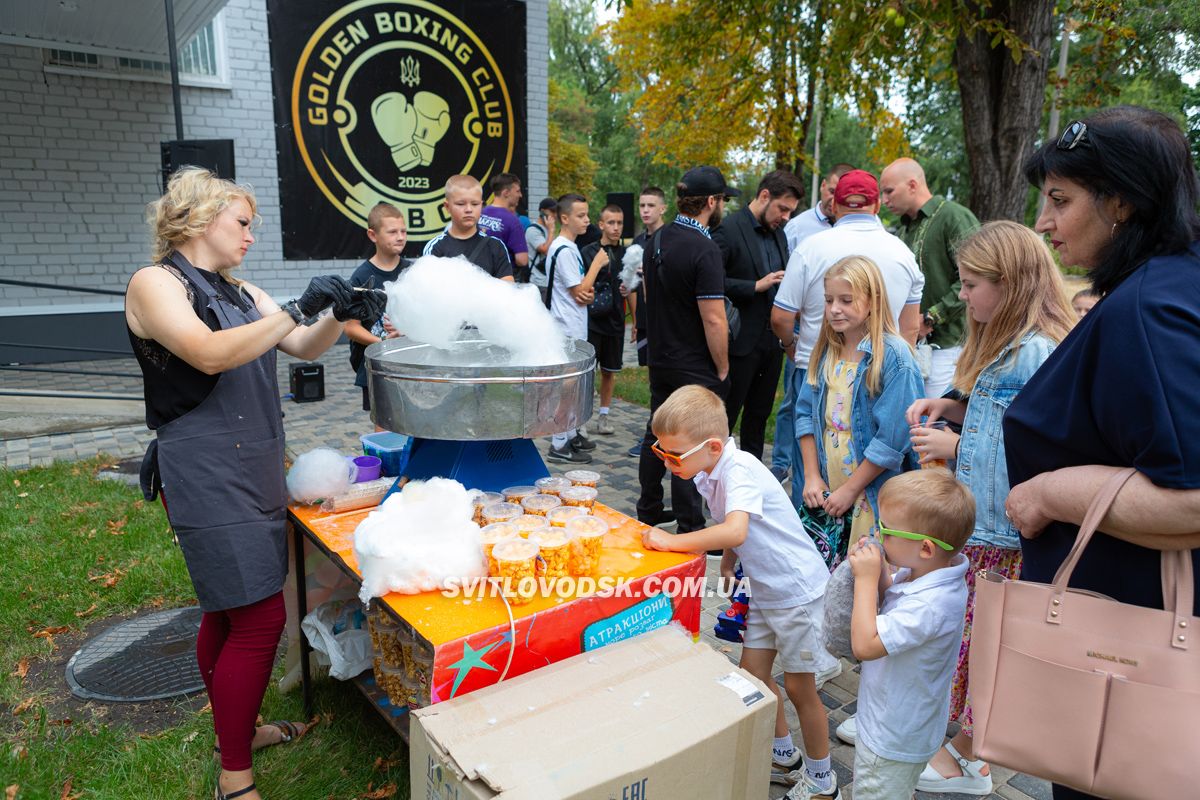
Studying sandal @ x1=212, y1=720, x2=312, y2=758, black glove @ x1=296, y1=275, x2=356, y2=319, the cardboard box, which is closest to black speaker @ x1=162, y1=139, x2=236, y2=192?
black glove @ x1=296, y1=275, x2=356, y2=319

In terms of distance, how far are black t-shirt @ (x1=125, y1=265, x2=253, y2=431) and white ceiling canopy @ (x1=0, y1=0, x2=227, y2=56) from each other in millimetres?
6589

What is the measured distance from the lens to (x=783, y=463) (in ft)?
14.6

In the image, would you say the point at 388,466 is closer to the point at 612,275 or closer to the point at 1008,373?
the point at 1008,373

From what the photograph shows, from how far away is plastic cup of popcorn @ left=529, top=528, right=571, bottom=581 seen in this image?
203 centimetres

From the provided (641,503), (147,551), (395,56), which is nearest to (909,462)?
(641,503)

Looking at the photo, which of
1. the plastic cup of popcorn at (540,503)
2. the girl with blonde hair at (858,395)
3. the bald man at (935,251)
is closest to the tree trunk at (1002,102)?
the bald man at (935,251)

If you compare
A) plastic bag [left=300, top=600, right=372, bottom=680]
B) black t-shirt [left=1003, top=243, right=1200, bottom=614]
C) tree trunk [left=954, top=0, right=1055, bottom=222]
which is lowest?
plastic bag [left=300, top=600, right=372, bottom=680]

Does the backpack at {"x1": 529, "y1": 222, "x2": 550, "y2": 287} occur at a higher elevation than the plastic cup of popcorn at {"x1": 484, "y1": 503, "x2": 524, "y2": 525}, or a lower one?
higher

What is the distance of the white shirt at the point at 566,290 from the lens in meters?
6.01

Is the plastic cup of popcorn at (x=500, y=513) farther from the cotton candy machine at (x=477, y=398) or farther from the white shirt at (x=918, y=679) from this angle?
the white shirt at (x=918, y=679)

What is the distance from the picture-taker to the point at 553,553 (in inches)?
80.0

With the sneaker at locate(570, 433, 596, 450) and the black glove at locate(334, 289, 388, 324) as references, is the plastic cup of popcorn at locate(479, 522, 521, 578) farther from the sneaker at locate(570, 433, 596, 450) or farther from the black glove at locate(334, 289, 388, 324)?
the sneaker at locate(570, 433, 596, 450)

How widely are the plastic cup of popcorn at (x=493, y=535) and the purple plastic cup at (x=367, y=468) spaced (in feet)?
2.67

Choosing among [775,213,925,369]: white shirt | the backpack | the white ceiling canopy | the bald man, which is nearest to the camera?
[775,213,925,369]: white shirt
